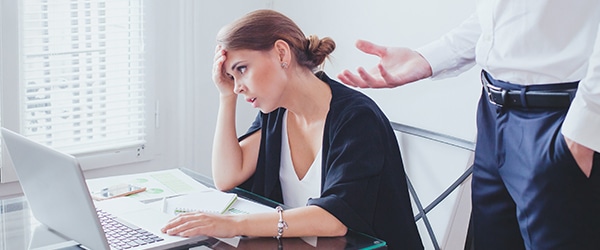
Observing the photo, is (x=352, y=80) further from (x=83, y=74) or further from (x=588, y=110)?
(x=83, y=74)

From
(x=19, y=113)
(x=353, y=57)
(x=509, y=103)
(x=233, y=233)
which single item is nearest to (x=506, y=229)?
(x=509, y=103)

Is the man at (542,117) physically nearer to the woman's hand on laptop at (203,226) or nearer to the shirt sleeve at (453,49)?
the shirt sleeve at (453,49)

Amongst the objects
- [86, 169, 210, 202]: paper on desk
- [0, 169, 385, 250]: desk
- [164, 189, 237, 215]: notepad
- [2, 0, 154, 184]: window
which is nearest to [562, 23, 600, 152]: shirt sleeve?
[0, 169, 385, 250]: desk

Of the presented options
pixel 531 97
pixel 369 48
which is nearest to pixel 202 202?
pixel 369 48

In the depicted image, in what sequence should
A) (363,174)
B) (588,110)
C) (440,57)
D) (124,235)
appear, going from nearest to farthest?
(588,110) → (124,235) → (363,174) → (440,57)

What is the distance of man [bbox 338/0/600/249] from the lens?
1390 mm

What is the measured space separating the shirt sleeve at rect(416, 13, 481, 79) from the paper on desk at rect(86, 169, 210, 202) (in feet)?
2.26

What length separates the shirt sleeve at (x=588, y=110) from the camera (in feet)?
4.22

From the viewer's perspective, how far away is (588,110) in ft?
4.30

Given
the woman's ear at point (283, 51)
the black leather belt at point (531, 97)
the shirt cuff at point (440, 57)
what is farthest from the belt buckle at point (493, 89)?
the woman's ear at point (283, 51)

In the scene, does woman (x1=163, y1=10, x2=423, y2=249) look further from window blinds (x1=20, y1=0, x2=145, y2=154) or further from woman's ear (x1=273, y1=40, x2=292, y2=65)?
window blinds (x1=20, y1=0, x2=145, y2=154)

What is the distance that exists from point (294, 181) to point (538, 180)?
70 centimetres

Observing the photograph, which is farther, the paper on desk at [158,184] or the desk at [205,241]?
the paper on desk at [158,184]

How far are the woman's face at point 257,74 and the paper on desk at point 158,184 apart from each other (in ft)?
0.96
